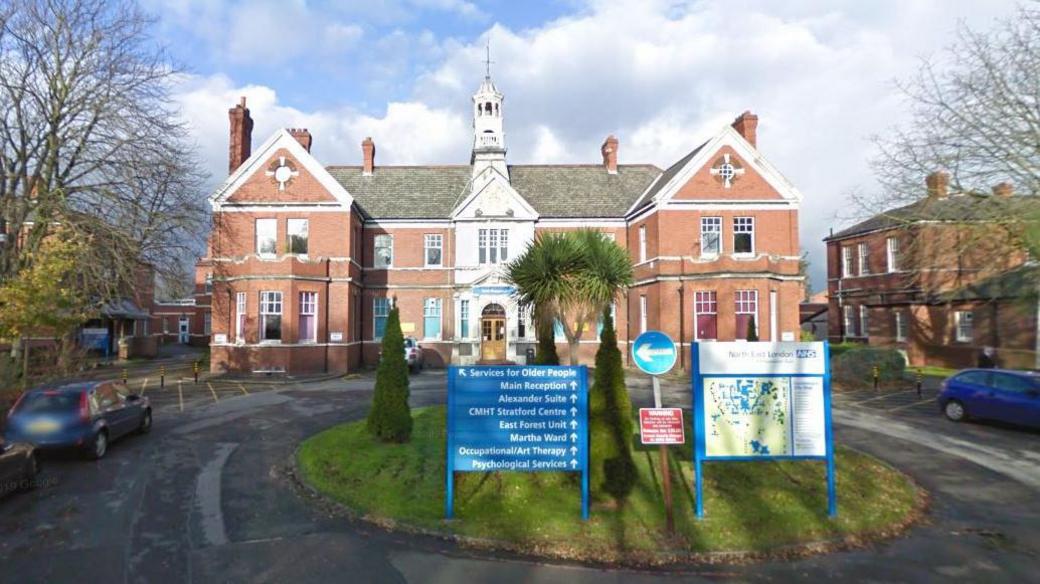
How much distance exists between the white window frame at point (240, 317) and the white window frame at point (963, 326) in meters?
38.4

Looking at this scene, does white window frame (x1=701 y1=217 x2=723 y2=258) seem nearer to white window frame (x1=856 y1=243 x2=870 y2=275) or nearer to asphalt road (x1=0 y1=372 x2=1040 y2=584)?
asphalt road (x1=0 y1=372 x2=1040 y2=584)

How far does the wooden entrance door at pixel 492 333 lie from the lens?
100ft

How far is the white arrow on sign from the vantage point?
7.52m

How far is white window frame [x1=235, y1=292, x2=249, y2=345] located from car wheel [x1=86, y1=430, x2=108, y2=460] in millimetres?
15109

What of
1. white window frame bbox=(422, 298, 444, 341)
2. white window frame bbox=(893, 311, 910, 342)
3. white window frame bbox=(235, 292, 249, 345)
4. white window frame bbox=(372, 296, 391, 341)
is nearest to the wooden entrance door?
white window frame bbox=(422, 298, 444, 341)

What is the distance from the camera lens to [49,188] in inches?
935

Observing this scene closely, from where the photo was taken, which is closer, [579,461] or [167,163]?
[579,461]

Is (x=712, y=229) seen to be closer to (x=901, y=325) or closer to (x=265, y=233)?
(x=901, y=325)

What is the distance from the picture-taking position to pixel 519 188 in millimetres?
34406

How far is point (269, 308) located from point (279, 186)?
6.35 m

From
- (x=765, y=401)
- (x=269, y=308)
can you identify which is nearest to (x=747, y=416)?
(x=765, y=401)

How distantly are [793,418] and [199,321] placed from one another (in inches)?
2764

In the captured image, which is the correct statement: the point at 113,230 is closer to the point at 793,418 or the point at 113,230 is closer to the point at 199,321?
the point at 793,418

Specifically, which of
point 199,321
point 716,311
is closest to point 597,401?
point 716,311
